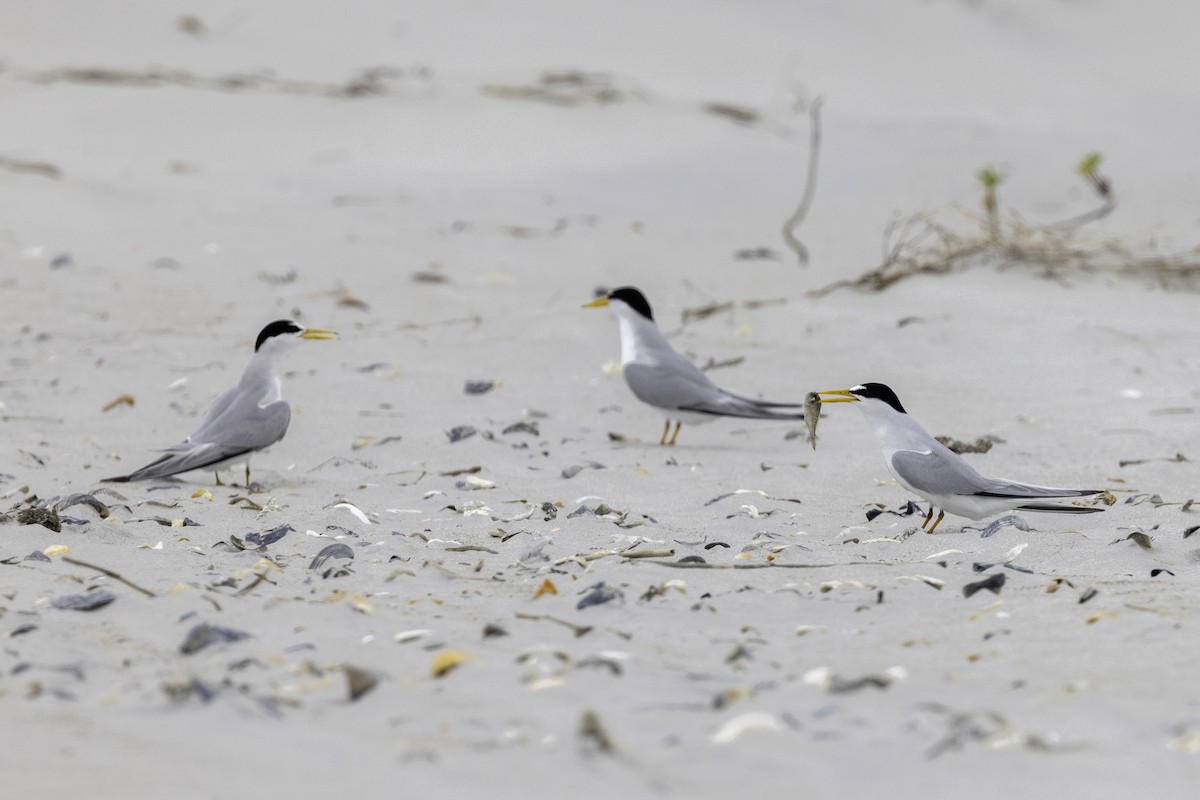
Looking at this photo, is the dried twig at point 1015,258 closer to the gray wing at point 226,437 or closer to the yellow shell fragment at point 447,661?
the gray wing at point 226,437

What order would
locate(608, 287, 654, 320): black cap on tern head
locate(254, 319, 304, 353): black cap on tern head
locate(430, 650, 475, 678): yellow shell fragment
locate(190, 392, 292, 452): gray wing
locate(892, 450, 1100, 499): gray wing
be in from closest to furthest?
locate(430, 650, 475, 678): yellow shell fragment
locate(892, 450, 1100, 499): gray wing
locate(190, 392, 292, 452): gray wing
locate(254, 319, 304, 353): black cap on tern head
locate(608, 287, 654, 320): black cap on tern head

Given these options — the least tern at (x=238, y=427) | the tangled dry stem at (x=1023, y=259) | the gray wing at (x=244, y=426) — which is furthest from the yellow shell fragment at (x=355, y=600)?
the tangled dry stem at (x=1023, y=259)

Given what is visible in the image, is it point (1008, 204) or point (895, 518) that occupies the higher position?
point (1008, 204)

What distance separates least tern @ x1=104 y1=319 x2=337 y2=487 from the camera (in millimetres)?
5164

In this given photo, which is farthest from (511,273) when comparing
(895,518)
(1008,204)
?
(895,518)

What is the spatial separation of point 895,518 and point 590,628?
1.83 metres

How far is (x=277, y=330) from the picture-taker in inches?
234

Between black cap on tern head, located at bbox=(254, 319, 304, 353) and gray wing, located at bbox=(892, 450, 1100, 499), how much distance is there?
269cm

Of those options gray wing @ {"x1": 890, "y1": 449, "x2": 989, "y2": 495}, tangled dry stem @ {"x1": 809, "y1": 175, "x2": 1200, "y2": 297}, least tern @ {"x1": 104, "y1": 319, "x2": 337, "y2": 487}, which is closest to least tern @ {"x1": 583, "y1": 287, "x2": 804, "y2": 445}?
gray wing @ {"x1": 890, "y1": 449, "x2": 989, "y2": 495}

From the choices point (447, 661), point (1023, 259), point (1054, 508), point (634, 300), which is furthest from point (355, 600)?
point (1023, 259)

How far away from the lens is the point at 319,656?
117 inches

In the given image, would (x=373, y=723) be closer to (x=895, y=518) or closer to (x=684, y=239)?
(x=895, y=518)

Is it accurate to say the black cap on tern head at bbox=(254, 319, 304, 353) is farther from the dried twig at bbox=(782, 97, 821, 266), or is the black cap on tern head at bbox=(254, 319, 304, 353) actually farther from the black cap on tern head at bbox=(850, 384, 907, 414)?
the dried twig at bbox=(782, 97, 821, 266)

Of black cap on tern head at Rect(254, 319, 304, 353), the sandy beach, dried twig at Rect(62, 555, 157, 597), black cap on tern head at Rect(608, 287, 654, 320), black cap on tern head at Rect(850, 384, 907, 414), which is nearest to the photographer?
the sandy beach
